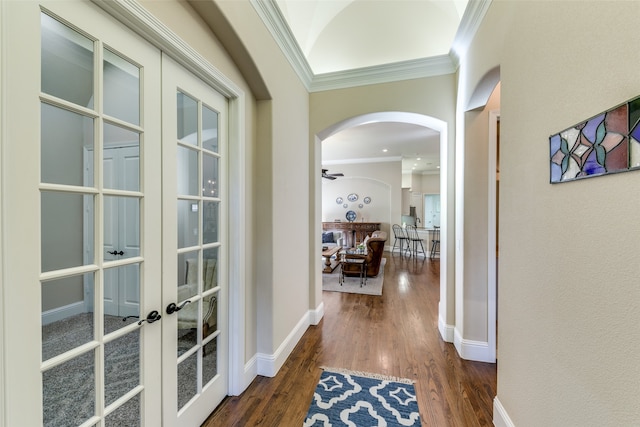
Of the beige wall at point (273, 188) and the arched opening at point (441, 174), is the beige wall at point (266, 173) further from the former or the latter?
the arched opening at point (441, 174)

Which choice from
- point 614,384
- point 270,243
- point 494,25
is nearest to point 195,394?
point 270,243

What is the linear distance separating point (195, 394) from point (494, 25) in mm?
3300

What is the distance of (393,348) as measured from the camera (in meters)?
2.66

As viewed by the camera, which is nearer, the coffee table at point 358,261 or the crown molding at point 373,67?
the crown molding at point 373,67

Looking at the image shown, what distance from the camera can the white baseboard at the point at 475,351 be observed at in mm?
2420

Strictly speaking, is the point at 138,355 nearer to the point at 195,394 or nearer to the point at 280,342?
the point at 195,394

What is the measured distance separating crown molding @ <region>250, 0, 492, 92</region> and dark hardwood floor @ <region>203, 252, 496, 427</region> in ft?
9.92

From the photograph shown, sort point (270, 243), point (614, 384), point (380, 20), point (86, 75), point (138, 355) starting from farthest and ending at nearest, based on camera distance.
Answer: point (380, 20)
point (270, 243)
point (138, 355)
point (86, 75)
point (614, 384)

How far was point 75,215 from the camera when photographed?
1078 mm

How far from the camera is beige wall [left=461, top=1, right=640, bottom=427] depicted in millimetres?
807

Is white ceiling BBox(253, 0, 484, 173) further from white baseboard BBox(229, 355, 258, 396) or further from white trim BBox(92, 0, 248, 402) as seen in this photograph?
white baseboard BBox(229, 355, 258, 396)

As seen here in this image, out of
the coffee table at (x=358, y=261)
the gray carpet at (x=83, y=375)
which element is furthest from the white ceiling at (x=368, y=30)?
the coffee table at (x=358, y=261)

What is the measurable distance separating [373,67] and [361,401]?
3.33m

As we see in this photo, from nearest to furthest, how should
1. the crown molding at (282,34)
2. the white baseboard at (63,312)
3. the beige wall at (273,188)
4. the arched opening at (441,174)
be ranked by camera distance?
the white baseboard at (63,312), the crown molding at (282,34), the beige wall at (273,188), the arched opening at (441,174)
